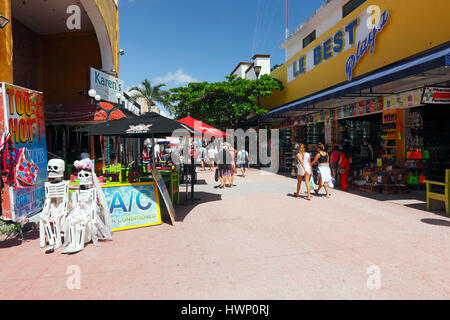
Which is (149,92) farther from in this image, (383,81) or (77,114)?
(383,81)

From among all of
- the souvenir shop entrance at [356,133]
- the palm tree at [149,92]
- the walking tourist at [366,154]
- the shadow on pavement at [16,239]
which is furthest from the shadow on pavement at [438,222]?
the palm tree at [149,92]

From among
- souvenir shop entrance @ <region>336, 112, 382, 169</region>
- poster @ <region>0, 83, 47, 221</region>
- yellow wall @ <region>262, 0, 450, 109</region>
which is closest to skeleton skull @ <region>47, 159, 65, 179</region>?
poster @ <region>0, 83, 47, 221</region>

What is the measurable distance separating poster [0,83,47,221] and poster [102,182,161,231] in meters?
1.95

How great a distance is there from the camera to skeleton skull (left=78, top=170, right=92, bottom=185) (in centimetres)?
516

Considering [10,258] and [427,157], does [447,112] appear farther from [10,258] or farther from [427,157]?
[10,258]

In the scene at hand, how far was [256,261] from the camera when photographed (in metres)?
4.18

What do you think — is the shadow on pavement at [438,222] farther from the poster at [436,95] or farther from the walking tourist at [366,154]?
the walking tourist at [366,154]

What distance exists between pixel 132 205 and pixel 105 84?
9.92 m

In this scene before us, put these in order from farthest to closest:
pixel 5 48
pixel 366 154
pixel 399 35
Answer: pixel 366 154 < pixel 399 35 < pixel 5 48

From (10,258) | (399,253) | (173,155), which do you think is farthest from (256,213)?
(173,155)

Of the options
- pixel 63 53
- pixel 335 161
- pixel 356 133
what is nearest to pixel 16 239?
pixel 335 161

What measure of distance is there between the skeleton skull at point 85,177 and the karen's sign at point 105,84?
28.7 ft
